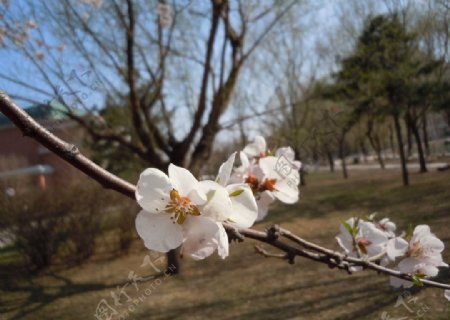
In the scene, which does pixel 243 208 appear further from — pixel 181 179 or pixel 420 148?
pixel 420 148

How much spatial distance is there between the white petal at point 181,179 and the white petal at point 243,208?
0.04 m

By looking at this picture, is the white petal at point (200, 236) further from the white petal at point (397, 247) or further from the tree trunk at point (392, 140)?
the tree trunk at point (392, 140)

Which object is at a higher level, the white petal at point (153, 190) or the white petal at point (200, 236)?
the white petal at point (153, 190)

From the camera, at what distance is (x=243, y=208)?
33 cm

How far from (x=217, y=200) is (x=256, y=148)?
1.42ft

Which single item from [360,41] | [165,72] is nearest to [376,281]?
A: [360,41]

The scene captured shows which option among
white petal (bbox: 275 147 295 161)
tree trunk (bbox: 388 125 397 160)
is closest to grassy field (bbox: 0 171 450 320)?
tree trunk (bbox: 388 125 397 160)

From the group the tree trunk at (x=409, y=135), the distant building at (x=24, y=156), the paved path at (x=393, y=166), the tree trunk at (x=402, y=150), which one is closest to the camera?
the distant building at (x=24, y=156)

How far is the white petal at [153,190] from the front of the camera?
0.30 meters

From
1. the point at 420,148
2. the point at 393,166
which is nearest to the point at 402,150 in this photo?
the point at 420,148

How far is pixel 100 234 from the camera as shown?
4043 mm

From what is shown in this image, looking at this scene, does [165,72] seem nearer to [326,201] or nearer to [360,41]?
[360,41]

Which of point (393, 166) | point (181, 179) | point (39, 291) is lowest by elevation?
point (39, 291)

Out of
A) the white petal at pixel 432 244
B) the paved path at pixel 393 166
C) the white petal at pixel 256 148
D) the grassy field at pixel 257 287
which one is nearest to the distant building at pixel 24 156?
the grassy field at pixel 257 287
